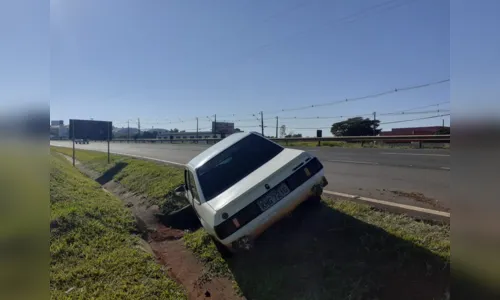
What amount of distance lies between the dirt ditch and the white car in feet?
1.66

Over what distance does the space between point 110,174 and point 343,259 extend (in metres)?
15.8

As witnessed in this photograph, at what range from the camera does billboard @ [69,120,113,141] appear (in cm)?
2016

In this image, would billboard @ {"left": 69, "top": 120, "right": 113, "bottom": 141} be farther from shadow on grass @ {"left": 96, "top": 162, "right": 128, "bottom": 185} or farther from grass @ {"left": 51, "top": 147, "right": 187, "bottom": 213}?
grass @ {"left": 51, "top": 147, "right": 187, "bottom": 213}

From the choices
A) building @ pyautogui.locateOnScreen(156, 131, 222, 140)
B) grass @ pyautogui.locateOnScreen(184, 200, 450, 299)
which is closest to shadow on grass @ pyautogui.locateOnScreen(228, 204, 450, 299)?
grass @ pyautogui.locateOnScreen(184, 200, 450, 299)

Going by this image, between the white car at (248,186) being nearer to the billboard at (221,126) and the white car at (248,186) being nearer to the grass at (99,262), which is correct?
the grass at (99,262)

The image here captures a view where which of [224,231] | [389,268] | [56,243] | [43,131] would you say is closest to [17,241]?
[43,131]

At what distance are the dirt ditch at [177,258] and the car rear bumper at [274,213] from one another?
0.59 m

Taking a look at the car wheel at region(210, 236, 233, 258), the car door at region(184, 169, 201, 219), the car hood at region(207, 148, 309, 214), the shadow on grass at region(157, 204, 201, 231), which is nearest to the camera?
the car hood at region(207, 148, 309, 214)

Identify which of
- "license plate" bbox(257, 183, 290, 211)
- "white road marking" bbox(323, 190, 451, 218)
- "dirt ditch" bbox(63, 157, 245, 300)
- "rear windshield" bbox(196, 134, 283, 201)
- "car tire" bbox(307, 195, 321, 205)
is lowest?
"dirt ditch" bbox(63, 157, 245, 300)

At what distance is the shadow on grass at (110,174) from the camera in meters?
16.1

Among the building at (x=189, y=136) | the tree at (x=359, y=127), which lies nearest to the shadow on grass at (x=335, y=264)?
the tree at (x=359, y=127)

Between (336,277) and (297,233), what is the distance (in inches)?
48.6

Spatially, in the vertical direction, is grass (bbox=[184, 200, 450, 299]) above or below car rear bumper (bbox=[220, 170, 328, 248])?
below

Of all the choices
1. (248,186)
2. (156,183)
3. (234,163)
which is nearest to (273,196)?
(248,186)
